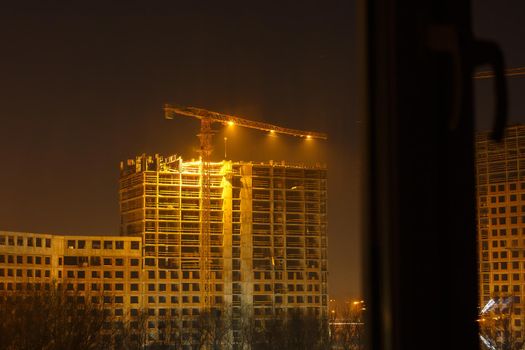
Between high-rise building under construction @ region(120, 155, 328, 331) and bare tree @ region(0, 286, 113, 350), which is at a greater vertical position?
high-rise building under construction @ region(120, 155, 328, 331)

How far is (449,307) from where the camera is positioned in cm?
48

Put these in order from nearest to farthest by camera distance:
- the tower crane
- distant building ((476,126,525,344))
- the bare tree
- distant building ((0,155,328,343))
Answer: distant building ((476,126,525,344)), the tower crane, distant building ((0,155,328,343)), the bare tree

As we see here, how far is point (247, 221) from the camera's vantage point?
7.02ft

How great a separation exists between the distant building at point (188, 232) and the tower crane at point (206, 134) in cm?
4

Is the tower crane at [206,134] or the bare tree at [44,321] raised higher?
the tower crane at [206,134]

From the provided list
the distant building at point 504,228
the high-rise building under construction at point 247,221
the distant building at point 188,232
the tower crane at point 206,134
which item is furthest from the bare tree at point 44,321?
the distant building at point 504,228

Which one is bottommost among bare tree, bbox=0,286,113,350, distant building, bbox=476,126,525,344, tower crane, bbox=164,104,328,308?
bare tree, bbox=0,286,113,350

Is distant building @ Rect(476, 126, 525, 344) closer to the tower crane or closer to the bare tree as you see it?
the tower crane

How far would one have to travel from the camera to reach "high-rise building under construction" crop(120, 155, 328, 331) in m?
1.23

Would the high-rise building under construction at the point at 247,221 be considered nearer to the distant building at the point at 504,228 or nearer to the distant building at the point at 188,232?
the distant building at the point at 188,232

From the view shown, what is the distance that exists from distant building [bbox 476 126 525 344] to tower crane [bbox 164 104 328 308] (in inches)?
6.3

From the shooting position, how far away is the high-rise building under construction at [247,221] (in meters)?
1.23

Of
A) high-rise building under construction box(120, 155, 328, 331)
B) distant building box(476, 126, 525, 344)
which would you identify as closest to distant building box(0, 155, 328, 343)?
high-rise building under construction box(120, 155, 328, 331)

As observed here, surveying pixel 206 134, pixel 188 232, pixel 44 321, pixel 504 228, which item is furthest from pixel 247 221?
pixel 504 228
